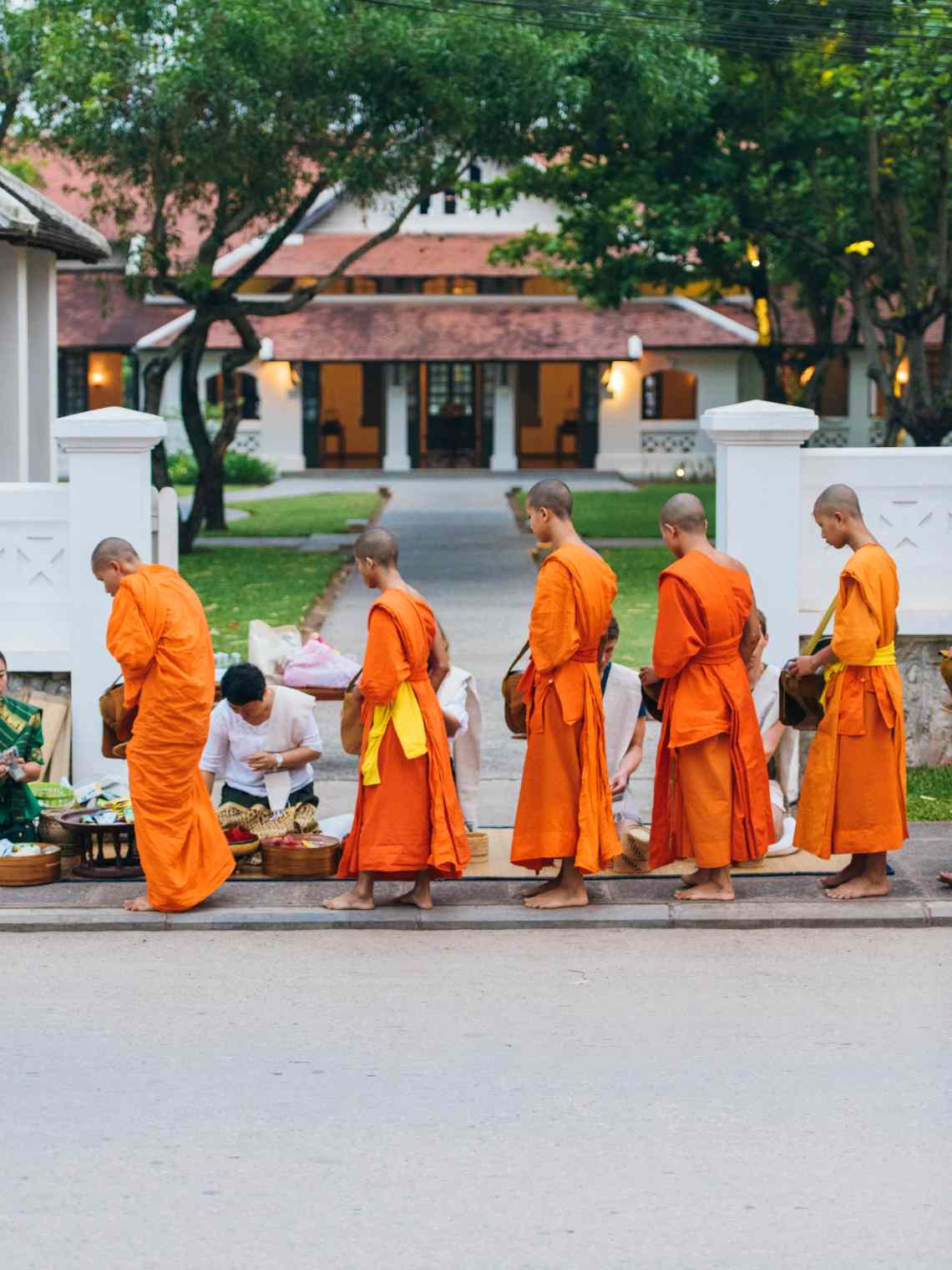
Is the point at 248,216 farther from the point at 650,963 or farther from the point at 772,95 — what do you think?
the point at 650,963

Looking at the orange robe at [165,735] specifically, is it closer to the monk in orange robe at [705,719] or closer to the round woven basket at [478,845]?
the round woven basket at [478,845]

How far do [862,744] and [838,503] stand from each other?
1068mm

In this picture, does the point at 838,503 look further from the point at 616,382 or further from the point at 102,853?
the point at 616,382

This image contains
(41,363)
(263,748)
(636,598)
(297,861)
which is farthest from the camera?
(636,598)

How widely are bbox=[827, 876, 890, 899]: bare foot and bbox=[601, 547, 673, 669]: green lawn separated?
6.14 m

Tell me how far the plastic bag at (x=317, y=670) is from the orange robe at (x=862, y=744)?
3.21 m

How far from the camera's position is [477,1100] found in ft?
19.2

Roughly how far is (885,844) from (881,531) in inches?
106

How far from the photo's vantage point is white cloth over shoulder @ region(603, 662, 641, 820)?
29.0 feet

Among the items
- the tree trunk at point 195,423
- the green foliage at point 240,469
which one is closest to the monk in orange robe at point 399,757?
the tree trunk at point 195,423

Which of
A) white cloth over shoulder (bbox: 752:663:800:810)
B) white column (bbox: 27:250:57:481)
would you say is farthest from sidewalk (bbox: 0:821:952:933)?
white column (bbox: 27:250:57:481)

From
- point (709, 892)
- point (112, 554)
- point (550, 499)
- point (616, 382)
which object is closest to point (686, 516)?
point (550, 499)

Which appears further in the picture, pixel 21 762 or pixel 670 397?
pixel 670 397

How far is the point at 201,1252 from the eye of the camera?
15.5ft
